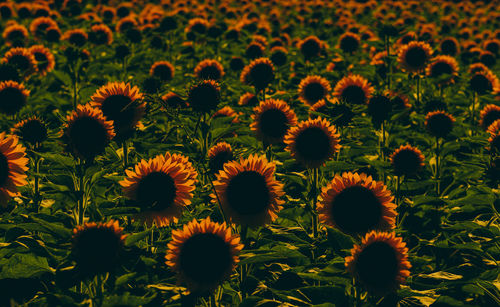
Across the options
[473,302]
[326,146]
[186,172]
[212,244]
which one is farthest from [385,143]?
[212,244]

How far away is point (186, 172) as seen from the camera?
7.55 feet

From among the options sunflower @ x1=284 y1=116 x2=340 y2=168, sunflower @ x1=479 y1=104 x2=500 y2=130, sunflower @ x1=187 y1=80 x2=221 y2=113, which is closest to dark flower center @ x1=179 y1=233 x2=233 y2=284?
sunflower @ x1=284 y1=116 x2=340 y2=168

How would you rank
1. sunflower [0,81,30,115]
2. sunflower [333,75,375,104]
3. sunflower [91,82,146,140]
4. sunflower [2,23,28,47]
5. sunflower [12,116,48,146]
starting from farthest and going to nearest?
sunflower [2,23,28,47] → sunflower [333,75,375,104] → sunflower [0,81,30,115] → sunflower [12,116,48,146] → sunflower [91,82,146,140]

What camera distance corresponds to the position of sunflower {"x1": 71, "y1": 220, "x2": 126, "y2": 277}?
5.62ft

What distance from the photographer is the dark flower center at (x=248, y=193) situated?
2.27m

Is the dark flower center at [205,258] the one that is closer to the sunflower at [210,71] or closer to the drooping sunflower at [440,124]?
the drooping sunflower at [440,124]

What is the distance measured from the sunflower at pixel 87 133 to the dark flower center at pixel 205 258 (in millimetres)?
871

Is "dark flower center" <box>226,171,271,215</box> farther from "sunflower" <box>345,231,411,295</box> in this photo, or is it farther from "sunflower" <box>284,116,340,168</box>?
"sunflower" <box>284,116,340,168</box>

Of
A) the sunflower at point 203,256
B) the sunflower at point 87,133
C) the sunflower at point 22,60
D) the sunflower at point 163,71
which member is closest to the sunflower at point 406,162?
the sunflower at point 203,256

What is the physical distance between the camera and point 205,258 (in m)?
1.87

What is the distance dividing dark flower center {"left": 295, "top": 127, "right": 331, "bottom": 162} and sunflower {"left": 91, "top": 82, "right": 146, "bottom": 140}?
1034 millimetres

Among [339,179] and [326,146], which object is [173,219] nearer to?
[339,179]

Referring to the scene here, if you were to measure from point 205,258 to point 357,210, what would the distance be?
0.89 meters

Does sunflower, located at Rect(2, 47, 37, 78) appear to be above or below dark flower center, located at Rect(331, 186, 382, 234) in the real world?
above
